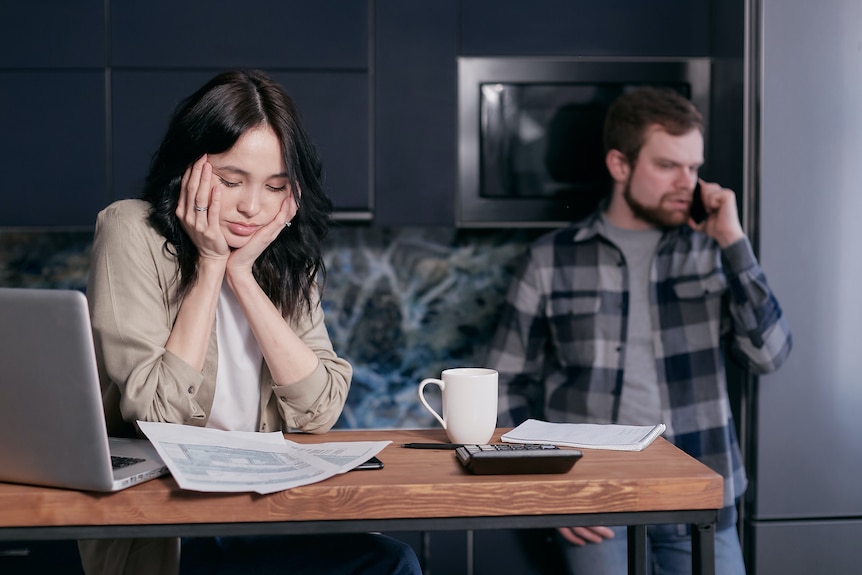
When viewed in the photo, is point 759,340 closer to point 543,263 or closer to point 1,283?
point 543,263

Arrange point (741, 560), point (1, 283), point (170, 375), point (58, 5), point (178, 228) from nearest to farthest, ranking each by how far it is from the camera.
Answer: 1. point (170, 375)
2. point (178, 228)
3. point (741, 560)
4. point (58, 5)
5. point (1, 283)

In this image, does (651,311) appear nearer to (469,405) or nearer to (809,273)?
(809,273)

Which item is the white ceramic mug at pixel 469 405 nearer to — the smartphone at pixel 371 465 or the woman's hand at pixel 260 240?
the smartphone at pixel 371 465

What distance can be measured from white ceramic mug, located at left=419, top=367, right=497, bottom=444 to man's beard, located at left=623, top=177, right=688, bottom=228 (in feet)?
3.83

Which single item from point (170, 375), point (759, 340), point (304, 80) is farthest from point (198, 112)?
A: point (759, 340)

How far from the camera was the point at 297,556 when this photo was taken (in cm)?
145

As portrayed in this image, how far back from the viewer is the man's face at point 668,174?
232 centimetres

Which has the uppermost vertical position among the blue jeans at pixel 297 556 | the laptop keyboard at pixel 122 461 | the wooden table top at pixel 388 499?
the laptop keyboard at pixel 122 461

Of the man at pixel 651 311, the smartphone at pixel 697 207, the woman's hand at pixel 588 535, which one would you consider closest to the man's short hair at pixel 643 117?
the man at pixel 651 311

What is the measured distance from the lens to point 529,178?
2547 millimetres

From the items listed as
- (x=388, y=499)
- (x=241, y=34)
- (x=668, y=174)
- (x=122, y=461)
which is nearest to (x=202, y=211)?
(x=122, y=461)

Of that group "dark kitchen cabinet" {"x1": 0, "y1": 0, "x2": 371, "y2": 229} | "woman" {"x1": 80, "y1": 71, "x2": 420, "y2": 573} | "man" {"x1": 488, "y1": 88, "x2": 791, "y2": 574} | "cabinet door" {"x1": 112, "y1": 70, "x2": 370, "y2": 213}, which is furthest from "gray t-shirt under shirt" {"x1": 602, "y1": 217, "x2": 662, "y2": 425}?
"woman" {"x1": 80, "y1": 71, "x2": 420, "y2": 573}

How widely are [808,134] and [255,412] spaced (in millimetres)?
1537

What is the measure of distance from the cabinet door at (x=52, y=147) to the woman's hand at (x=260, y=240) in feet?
3.33
